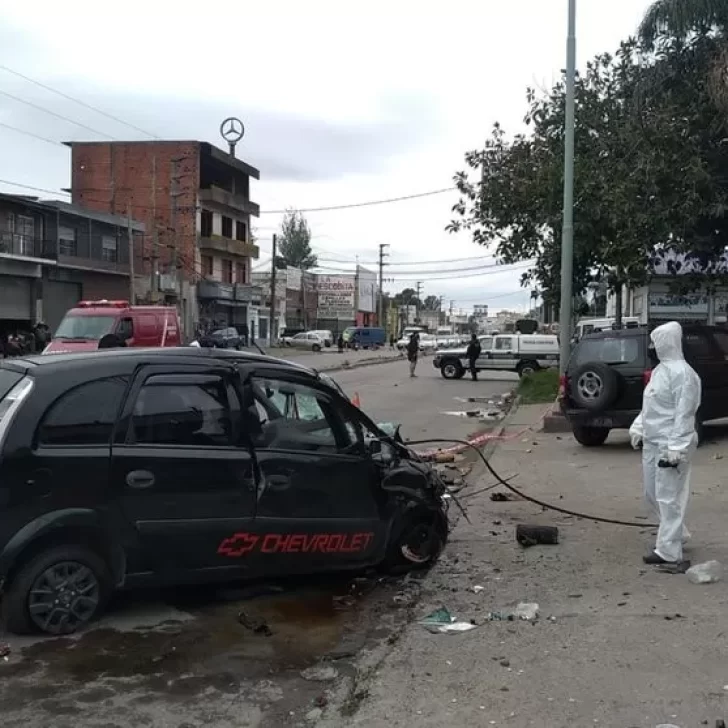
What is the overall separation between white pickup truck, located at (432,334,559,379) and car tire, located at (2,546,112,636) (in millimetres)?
28371

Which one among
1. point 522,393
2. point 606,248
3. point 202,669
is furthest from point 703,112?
point 202,669

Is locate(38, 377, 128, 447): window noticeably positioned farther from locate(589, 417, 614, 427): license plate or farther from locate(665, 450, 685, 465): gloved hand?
locate(589, 417, 614, 427): license plate

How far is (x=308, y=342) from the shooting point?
67000 millimetres

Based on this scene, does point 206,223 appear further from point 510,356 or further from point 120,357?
point 120,357

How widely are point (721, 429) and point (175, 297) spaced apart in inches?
1890

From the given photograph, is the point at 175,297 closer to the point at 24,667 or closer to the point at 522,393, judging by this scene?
the point at 522,393

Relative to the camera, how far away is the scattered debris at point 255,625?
5352mm

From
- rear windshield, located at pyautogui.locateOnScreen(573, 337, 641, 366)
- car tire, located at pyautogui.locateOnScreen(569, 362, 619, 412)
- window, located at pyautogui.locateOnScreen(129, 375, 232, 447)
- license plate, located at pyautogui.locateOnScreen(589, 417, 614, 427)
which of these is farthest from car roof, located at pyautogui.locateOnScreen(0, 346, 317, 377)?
rear windshield, located at pyautogui.locateOnScreen(573, 337, 641, 366)

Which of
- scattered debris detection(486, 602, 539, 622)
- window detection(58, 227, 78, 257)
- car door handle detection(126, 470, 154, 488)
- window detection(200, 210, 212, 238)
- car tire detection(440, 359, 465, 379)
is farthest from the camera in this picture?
window detection(200, 210, 212, 238)

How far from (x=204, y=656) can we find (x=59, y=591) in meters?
0.93

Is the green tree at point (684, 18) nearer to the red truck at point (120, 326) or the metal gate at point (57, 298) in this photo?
the red truck at point (120, 326)

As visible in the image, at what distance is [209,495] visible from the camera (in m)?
5.45

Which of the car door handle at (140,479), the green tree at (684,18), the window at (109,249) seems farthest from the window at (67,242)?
the car door handle at (140,479)

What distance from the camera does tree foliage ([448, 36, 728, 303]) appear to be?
55.7 ft
